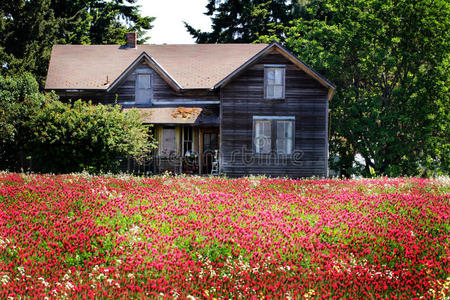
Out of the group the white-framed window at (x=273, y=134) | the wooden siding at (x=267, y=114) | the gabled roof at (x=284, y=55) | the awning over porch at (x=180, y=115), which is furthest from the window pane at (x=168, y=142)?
the white-framed window at (x=273, y=134)

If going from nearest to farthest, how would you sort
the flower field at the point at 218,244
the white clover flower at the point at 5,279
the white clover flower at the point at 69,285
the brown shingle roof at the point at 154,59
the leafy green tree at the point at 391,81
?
the white clover flower at the point at 69,285 < the white clover flower at the point at 5,279 < the flower field at the point at 218,244 < the leafy green tree at the point at 391,81 < the brown shingle roof at the point at 154,59

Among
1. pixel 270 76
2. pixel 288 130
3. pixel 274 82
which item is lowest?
pixel 288 130

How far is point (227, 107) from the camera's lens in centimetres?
2417

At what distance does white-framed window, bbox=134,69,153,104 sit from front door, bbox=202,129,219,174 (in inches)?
151

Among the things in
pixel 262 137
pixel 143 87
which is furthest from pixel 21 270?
pixel 143 87

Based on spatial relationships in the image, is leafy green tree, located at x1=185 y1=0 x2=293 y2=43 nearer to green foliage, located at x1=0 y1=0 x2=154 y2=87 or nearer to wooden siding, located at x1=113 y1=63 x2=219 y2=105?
green foliage, located at x1=0 y1=0 x2=154 y2=87

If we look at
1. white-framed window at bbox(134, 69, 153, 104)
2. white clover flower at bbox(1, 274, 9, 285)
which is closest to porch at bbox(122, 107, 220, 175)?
white-framed window at bbox(134, 69, 153, 104)

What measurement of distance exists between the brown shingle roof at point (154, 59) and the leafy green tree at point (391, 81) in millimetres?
5281

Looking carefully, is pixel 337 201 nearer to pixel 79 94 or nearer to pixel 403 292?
pixel 403 292

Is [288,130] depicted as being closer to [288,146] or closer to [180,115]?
[288,146]

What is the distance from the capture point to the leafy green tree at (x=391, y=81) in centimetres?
2566

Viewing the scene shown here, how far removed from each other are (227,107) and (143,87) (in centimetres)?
546

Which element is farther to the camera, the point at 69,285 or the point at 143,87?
the point at 143,87

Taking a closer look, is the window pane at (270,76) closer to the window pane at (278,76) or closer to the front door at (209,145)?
the window pane at (278,76)
